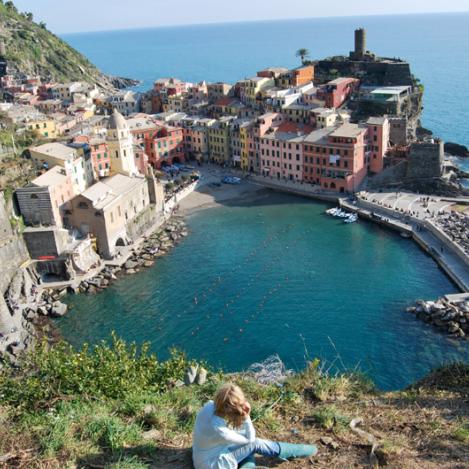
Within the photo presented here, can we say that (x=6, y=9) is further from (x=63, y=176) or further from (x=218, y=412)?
(x=218, y=412)

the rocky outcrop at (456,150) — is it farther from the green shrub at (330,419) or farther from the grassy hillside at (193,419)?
the green shrub at (330,419)

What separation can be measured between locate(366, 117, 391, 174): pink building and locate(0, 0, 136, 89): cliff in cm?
8749

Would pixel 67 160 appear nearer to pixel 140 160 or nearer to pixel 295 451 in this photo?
pixel 140 160

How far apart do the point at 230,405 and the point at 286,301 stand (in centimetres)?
3168

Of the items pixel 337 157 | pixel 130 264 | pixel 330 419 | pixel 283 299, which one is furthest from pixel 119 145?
pixel 330 419

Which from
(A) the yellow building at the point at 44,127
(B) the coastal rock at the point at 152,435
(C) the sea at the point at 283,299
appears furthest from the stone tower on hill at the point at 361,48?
(B) the coastal rock at the point at 152,435

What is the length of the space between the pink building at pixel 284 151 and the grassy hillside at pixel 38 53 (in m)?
76.8

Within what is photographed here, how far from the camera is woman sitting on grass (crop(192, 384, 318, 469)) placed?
26.6 ft

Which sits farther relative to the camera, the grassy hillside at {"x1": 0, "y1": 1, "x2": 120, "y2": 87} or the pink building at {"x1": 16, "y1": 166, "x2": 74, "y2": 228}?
the grassy hillside at {"x1": 0, "y1": 1, "x2": 120, "y2": 87}

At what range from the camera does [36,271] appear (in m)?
45.3

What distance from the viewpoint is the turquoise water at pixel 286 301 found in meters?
33.1

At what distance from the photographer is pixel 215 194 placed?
65.4 meters

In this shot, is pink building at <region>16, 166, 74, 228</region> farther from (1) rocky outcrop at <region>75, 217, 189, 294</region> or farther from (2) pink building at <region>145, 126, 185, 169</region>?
(2) pink building at <region>145, 126, 185, 169</region>

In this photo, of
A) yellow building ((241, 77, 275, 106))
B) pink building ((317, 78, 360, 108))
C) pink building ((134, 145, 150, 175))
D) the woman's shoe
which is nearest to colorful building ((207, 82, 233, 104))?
yellow building ((241, 77, 275, 106))
